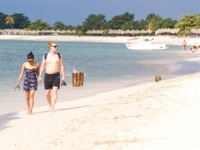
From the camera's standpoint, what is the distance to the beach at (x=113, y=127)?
284 inches

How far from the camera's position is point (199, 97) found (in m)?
11.0

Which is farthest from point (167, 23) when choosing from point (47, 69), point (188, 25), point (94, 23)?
point (47, 69)

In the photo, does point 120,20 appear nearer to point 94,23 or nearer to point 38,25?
point 94,23

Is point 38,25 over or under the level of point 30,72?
under

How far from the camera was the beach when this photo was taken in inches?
284

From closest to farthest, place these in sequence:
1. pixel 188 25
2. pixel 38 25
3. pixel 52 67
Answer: pixel 52 67, pixel 188 25, pixel 38 25

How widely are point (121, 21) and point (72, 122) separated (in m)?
167

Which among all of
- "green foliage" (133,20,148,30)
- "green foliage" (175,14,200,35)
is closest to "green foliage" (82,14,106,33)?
"green foliage" (133,20,148,30)

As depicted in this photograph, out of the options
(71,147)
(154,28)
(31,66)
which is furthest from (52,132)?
(154,28)

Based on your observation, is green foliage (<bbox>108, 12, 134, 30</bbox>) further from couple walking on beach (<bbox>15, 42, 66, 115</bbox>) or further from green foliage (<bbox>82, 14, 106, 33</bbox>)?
couple walking on beach (<bbox>15, 42, 66, 115</bbox>)

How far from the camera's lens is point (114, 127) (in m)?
8.39

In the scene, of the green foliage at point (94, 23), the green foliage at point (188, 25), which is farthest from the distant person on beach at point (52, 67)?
the green foliage at point (94, 23)

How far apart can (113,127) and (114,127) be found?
2cm

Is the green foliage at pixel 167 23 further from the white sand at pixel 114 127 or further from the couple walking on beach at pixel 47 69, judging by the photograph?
the couple walking on beach at pixel 47 69
